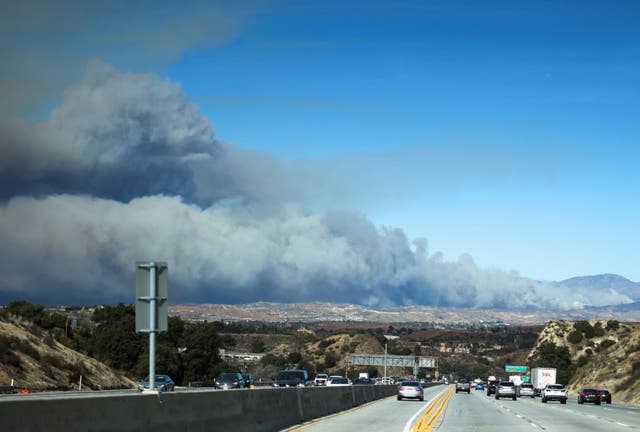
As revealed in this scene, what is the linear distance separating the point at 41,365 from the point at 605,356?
3781 inches

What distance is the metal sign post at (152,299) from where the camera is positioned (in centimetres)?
1647

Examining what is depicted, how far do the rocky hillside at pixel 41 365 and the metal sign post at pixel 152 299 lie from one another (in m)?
40.8

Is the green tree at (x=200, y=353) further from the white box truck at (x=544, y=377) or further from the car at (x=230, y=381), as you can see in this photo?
the car at (x=230, y=381)

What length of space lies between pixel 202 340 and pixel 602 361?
60.3 m

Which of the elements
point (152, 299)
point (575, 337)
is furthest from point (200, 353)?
point (152, 299)

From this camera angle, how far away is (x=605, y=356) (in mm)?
133750

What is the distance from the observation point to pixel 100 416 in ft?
40.0

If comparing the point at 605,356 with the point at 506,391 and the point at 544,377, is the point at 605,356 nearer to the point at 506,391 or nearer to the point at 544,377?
the point at 544,377

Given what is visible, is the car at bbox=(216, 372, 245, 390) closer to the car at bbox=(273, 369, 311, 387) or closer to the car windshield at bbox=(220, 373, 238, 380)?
the car windshield at bbox=(220, 373, 238, 380)

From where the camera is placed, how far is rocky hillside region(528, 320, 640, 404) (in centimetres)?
11168

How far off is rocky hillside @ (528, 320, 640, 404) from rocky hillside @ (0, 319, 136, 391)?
2085 inches

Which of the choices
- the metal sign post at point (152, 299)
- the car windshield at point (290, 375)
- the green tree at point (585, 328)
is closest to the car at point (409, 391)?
the car windshield at point (290, 375)

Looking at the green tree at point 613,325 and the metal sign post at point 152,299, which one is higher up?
the metal sign post at point 152,299

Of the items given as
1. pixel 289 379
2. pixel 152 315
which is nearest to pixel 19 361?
pixel 289 379
